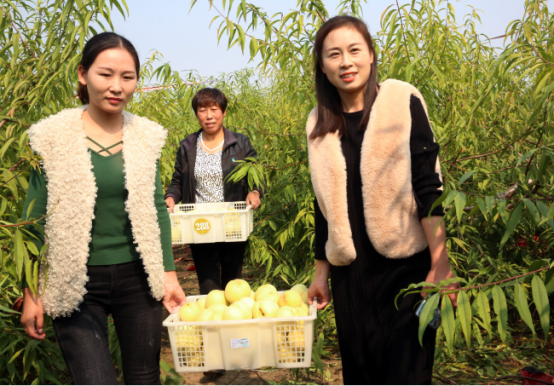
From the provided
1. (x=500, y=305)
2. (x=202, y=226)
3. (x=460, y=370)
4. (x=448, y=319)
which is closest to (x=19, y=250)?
(x=448, y=319)

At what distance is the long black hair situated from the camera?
167 cm

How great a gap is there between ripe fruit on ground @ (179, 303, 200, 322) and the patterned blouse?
5.68 feet

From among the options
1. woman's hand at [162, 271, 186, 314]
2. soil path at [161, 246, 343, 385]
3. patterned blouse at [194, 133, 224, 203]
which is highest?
patterned blouse at [194, 133, 224, 203]

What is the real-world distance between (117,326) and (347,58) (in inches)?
46.6

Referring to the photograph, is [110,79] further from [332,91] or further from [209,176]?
[209,176]

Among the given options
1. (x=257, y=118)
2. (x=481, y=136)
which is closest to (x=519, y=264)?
(x=481, y=136)

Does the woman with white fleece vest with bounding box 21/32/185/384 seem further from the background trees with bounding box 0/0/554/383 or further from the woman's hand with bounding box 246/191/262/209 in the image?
the woman's hand with bounding box 246/191/262/209

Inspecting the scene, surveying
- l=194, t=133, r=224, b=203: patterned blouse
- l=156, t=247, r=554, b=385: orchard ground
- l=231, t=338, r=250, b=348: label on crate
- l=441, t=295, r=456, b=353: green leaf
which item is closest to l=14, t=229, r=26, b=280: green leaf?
l=231, t=338, r=250, b=348: label on crate

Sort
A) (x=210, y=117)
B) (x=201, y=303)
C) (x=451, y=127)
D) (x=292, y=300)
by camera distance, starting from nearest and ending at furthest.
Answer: (x=292, y=300)
(x=201, y=303)
(x=451, y=127)
(x=210, y=117)

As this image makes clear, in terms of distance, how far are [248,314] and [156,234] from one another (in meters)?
0.42

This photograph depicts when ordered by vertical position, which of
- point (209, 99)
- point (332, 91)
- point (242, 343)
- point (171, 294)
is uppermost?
point (209, 99)

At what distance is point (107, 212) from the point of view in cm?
175

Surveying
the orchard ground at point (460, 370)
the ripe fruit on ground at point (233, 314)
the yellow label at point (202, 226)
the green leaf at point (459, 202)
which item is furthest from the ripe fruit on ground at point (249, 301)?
the yellow label at point (202, 226)

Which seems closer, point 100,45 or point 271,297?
point 100,45
